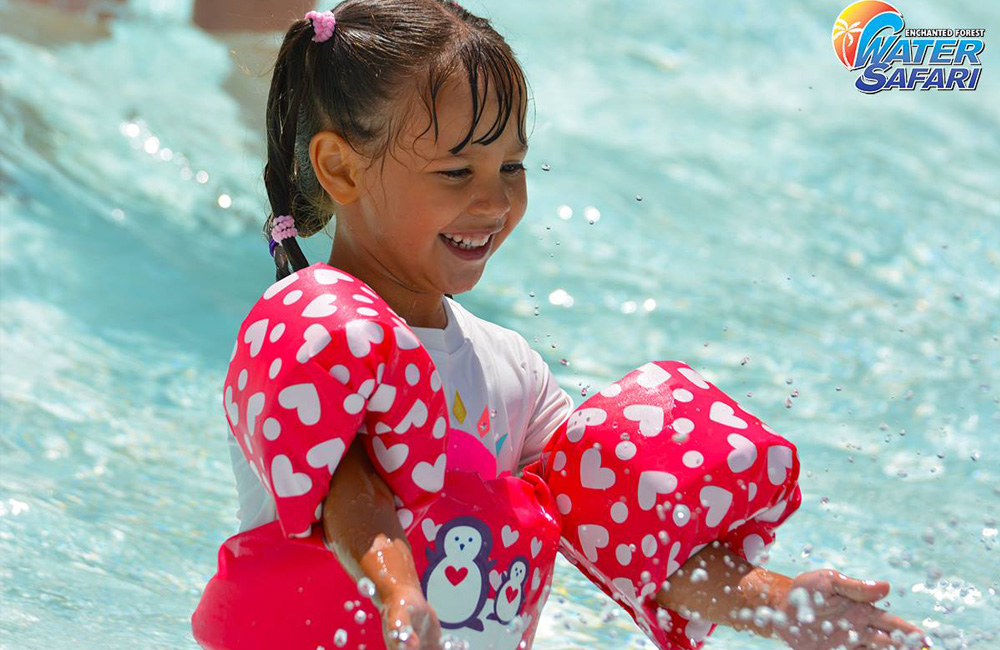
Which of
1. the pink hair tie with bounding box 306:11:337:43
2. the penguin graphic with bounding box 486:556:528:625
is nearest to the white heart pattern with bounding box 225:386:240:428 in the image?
the penguin graphic with bounding box 486:556:528:625

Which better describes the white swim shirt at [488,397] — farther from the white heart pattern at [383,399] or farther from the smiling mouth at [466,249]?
the white heart pattern at [383,399]

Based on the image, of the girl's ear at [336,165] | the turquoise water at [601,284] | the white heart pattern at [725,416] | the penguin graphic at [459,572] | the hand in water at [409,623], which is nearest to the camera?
the hand in water at [409,623]

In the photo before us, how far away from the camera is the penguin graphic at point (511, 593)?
6.36 ft

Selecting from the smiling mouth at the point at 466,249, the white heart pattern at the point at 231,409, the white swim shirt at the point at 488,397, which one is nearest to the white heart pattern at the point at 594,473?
the white swim shirt at the point at 488,397

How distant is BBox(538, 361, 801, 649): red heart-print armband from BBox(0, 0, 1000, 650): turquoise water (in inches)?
5.2

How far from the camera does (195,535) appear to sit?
2.94 m

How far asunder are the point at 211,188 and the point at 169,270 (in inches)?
23.3

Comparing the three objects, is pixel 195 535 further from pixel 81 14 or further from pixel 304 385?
pixel 81 14

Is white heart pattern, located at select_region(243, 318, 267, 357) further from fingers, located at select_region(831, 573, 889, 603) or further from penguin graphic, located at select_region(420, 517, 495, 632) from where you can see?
fingers, located at select_region(831, 573, 889, 603)

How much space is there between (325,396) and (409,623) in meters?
0.34

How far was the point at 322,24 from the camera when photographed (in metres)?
2.03

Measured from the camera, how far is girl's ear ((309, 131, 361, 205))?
2.01 meters

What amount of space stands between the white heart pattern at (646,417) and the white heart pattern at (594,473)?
84 millimetres

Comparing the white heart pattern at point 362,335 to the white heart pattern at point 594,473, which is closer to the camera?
the white heart pattern at point 362,335
